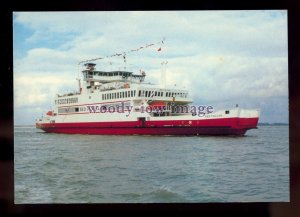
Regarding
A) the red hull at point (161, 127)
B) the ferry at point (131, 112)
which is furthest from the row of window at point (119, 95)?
the red hull at point (161, 127)

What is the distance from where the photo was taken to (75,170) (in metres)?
3.07

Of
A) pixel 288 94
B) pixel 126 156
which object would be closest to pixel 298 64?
pixel 288 94

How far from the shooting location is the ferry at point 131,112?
3113 mm

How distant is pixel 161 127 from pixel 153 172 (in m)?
0.33

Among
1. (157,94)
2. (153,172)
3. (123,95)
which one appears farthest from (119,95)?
(153,172)

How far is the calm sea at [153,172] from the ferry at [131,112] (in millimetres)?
127

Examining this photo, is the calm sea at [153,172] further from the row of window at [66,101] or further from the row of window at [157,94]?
the row of window at [157,94]

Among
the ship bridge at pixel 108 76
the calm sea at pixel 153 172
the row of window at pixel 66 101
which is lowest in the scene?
the calm sea at pixel 153 172

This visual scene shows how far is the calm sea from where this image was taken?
304cm

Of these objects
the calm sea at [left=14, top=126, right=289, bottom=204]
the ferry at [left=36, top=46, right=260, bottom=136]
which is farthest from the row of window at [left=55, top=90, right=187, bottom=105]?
the calm sea at [left=14, top=126, right=289, bottom=204]

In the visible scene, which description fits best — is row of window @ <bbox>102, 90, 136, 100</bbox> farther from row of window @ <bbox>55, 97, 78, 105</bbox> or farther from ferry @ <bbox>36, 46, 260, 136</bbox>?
row of window @ <bbox>55, 97, 78, 105</bbox>

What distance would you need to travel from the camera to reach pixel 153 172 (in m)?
3.08

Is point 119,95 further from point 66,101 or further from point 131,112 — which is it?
point 66,101

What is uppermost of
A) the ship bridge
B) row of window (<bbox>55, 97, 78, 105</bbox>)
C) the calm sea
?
the ship bridge
